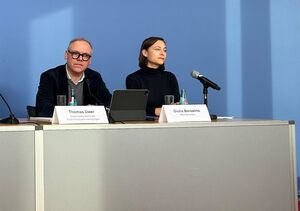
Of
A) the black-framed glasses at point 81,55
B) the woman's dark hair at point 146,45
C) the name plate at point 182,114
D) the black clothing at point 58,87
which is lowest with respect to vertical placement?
the name plate at point 182,114

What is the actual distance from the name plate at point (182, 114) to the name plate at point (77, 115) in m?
0.28

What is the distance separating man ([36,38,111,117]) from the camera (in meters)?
2.36

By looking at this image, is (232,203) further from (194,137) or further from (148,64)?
(148,64)

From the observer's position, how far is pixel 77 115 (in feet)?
5.59

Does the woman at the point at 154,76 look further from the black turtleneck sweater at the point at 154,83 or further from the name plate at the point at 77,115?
the name plate at the point at 77,115

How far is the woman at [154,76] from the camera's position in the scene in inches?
106

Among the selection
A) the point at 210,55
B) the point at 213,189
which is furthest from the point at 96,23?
the point at 213,189

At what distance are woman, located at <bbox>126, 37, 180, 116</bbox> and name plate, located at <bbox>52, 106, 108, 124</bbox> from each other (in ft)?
3.00

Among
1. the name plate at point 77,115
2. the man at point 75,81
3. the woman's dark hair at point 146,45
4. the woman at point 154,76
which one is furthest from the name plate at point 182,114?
the woman's dark hair at point 146,45

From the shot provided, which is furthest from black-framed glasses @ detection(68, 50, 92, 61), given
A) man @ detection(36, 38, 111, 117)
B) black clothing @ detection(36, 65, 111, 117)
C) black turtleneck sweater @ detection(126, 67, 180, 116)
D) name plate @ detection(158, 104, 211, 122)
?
name plate @ detection(158, 104, 211, 122)

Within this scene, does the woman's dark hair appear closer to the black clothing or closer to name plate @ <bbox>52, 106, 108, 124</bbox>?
the black clothing

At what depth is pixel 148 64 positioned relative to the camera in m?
2.79

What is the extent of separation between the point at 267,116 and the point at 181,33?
1.05m

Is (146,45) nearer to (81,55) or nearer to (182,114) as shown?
(81,55)
